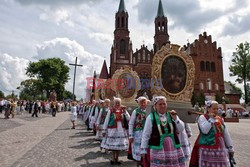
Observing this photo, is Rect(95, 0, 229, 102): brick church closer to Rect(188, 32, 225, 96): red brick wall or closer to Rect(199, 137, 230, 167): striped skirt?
Rect(188, 32, 225, 96): red brick wall

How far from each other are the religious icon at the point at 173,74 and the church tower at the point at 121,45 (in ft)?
124

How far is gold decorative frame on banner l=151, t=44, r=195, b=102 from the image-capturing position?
480 inches

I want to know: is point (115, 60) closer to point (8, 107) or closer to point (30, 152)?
point (8, 107)

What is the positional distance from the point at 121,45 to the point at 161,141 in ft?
167

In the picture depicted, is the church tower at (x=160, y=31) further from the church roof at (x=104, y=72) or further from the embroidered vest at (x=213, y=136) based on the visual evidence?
the embroidered vest at (x=213, y=136)

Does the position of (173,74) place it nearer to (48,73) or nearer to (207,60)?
(207,60)

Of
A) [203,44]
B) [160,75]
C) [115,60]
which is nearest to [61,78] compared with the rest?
[115,60]

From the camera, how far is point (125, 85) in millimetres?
19906

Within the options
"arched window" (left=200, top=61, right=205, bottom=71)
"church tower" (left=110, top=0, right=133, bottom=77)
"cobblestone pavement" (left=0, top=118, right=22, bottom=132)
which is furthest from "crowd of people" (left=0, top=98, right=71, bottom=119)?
"arched window" (left=200, top=61, right=205, bottom=71)

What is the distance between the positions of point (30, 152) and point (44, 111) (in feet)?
100

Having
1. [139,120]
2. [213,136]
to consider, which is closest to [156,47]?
[139,120]

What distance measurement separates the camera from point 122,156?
23.7 feet

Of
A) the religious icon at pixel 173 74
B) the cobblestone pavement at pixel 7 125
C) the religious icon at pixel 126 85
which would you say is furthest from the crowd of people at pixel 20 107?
the religious icon at pixel 173 74

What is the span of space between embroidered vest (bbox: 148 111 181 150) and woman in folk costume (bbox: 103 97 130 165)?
114 inches
